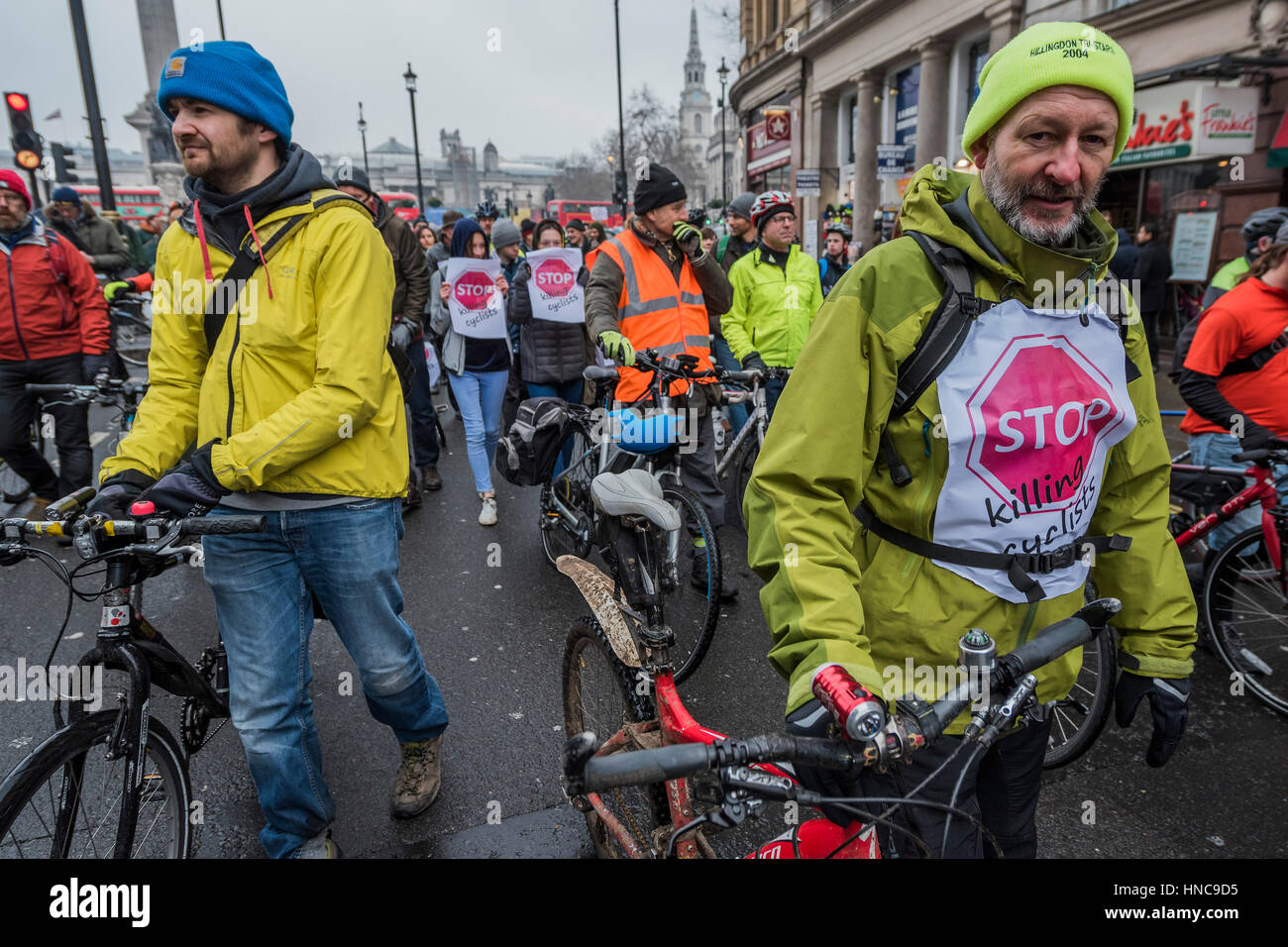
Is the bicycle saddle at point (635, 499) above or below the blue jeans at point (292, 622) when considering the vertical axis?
above

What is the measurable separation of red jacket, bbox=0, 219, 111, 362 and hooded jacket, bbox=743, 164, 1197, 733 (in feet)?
19.5

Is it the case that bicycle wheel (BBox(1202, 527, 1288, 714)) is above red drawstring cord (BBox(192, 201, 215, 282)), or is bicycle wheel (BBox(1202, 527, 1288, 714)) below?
below

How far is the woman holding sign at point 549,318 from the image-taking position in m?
5.95

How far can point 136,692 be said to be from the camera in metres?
2.25

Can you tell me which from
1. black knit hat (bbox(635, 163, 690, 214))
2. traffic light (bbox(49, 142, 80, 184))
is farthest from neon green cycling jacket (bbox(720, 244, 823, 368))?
traffic light (bbox(49, 142, 80, 184))

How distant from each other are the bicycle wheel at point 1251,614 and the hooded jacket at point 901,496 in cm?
240

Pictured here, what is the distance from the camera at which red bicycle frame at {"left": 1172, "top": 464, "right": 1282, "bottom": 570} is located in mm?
3551

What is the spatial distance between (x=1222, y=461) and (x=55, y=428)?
24.5 ft

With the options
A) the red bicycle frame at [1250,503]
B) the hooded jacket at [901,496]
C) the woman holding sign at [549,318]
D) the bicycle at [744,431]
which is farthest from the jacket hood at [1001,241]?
the woman holding sign at [549,318]

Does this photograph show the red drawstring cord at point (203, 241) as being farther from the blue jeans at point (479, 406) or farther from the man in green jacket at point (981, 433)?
the blue jeans at point (479, 406)

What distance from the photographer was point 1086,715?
315 centimetres

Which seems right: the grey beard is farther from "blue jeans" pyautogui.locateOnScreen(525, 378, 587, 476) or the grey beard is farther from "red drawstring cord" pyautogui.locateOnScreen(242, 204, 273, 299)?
"blue jeans" pyautogui.locateOnScreen(525, 378, 587, 476)

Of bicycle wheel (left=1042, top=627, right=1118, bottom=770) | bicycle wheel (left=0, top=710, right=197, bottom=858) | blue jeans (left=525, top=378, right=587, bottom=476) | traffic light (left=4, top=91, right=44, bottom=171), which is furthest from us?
traffic light (left=4, top=91, right=44, bottom=171)
